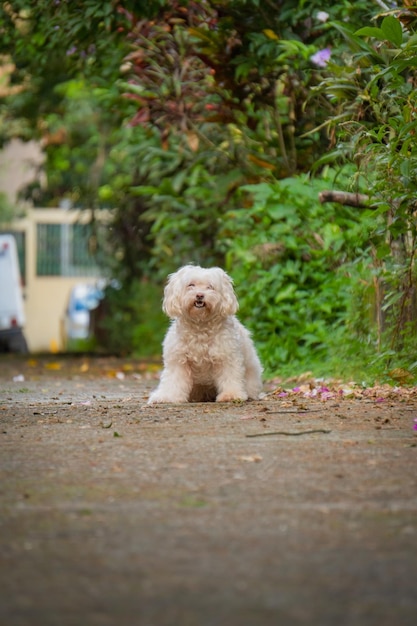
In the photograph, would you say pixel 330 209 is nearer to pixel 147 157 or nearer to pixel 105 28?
pixel 105 28

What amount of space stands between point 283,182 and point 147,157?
12.4 feet

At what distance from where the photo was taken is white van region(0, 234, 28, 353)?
24.2 meters

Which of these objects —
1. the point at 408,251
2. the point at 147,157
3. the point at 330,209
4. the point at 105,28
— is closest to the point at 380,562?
the point at 408,251

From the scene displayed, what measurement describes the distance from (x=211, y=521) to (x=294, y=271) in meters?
7.72

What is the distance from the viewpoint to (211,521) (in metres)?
3.95

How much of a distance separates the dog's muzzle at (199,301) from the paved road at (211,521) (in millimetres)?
1255

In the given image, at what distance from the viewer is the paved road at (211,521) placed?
3004 millimetres

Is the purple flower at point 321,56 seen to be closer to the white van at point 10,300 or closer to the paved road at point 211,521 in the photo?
the paved road at point 211,521

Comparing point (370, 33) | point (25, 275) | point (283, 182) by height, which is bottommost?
point (25, 275)

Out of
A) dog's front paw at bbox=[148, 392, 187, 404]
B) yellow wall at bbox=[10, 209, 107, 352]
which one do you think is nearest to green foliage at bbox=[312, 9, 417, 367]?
dog's front paw at bbox=[148, 392, 187, 404]

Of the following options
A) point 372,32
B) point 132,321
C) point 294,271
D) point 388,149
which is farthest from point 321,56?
point 132,321

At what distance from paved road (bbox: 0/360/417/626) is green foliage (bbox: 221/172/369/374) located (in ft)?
14.0

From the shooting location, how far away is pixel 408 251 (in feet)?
29.7

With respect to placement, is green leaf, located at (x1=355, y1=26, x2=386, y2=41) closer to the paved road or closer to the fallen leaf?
the paved road
